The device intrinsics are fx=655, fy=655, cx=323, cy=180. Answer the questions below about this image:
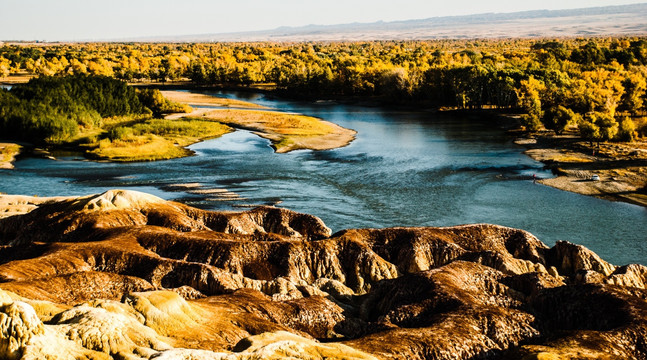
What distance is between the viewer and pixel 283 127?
12488 centimetres

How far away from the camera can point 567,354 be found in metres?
24.6

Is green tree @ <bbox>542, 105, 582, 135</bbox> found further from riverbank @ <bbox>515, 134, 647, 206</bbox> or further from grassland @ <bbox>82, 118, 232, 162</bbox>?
grassland @ <bbox>82, 118, 232, 162</bbox>

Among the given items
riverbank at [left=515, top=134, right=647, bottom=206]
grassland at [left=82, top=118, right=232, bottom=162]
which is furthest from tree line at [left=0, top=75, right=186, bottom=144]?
riverbank at [left=515, top=134, right=647, bottom=206]

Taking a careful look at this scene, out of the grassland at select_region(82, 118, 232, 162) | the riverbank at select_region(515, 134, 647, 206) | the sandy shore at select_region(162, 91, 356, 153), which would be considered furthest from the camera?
the sandy shore at select_region(162, 91, 356, 153)

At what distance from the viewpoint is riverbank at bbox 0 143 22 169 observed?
8989 centimetres

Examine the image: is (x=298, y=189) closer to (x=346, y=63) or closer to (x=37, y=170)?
(x=37, y=170)

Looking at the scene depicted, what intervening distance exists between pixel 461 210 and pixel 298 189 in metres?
19.9

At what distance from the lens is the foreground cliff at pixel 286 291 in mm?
22656

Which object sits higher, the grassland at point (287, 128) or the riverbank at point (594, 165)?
the grassland at point (287, 128)

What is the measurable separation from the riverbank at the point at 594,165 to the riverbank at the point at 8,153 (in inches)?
2785

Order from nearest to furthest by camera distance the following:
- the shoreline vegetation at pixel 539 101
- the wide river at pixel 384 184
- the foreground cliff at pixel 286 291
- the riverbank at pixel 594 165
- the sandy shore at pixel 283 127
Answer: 1. the foreground cliff at pixel 286 291
2. the wide river at pixel 384 184
3. the riverbank at pixel 594 165
4. the shoreline vegetation at pixel 539 101
5. the sandy shore at pixel 283 127

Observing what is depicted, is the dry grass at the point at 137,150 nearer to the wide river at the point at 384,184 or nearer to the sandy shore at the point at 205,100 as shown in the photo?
the wide river at the point at 384,184

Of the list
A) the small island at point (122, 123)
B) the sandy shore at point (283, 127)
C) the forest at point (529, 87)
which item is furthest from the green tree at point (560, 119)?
the small island at point (122, 123)

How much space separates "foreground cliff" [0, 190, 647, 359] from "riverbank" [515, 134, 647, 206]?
3103 cm
